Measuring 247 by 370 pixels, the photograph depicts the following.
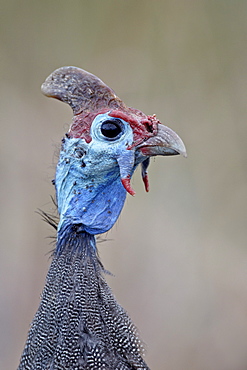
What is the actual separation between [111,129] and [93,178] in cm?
18

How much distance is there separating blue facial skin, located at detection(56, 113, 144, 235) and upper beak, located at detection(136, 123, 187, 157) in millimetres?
51

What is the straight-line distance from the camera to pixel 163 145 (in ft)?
5.13

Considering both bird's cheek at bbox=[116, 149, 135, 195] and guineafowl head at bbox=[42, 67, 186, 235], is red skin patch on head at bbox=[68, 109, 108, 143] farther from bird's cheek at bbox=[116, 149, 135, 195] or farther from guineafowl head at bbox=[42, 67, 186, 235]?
bird's cheek at bbox=[116, 149, 135, 195]

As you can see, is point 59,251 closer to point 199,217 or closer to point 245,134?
point 199,217

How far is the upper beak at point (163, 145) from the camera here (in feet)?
5.09

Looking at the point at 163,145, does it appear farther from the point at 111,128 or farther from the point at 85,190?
the point at 85,190

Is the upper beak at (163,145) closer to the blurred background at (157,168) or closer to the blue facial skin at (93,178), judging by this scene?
the blue facial skin at (93,178)

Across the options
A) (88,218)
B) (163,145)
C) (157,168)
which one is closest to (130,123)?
(163,145)

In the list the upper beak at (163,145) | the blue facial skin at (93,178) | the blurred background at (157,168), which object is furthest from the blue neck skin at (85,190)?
the blurred background at (157,168)

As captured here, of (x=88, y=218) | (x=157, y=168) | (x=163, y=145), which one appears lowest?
(x=88, y=218)

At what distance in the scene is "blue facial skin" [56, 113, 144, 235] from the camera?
1607 mm

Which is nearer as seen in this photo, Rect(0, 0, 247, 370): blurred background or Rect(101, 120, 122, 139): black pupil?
Rect(101, 120, 122, 139): black pupil

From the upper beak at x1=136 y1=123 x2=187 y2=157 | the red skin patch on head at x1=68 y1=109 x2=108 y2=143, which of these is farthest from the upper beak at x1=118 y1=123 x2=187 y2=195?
the red skin patch on head at x1=68 y1=109 x2=108 y2=143

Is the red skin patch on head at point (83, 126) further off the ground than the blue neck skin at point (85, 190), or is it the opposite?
the red skin patch on head at point (83, 126)
